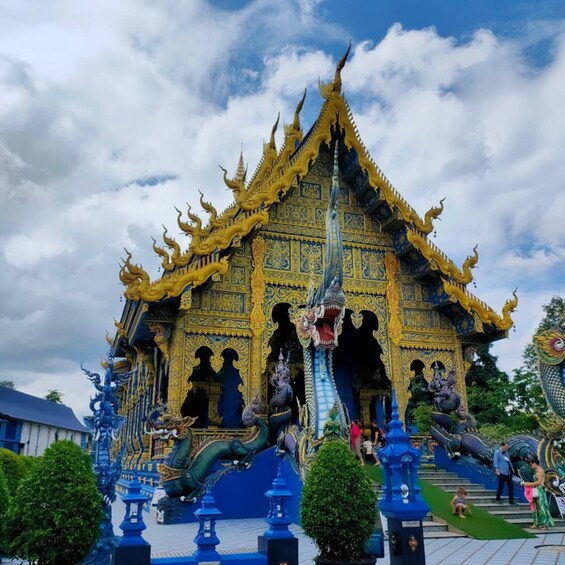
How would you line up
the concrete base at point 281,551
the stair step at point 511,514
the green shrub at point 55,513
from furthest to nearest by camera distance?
the stair step at point 511,514
the concrete base at point 281,551
the green shrub at point 55,513

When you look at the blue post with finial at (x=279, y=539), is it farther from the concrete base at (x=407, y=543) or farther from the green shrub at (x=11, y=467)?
the green shrub at (x=11, y=467)

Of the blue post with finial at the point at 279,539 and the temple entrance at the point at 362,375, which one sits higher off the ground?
the temple entrance at the point at 362,375

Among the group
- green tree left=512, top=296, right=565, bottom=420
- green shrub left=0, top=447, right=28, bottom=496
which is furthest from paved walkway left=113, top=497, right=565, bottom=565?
green tree left=512, top=296, right=565, bottom=420

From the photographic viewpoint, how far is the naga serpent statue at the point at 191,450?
27.7 ft

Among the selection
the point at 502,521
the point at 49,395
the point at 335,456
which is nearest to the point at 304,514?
the point at 335,456

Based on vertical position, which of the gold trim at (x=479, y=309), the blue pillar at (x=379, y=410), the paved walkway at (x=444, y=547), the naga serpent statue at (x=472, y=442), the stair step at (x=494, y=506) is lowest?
the paved walkway at (x=444, y=547)

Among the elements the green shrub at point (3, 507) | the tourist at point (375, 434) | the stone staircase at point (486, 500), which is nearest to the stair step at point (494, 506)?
the stone staircase at point (486, 500)

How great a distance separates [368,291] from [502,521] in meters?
4.77

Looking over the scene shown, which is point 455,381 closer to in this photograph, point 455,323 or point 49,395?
point 455,323

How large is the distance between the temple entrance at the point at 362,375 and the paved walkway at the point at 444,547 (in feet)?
15.7

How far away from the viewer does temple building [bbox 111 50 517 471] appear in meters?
9.62

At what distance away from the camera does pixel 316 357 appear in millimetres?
8492

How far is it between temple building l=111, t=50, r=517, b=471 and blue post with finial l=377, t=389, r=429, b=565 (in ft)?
16.7

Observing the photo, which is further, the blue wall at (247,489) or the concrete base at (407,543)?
the blue wall at (247,489)
